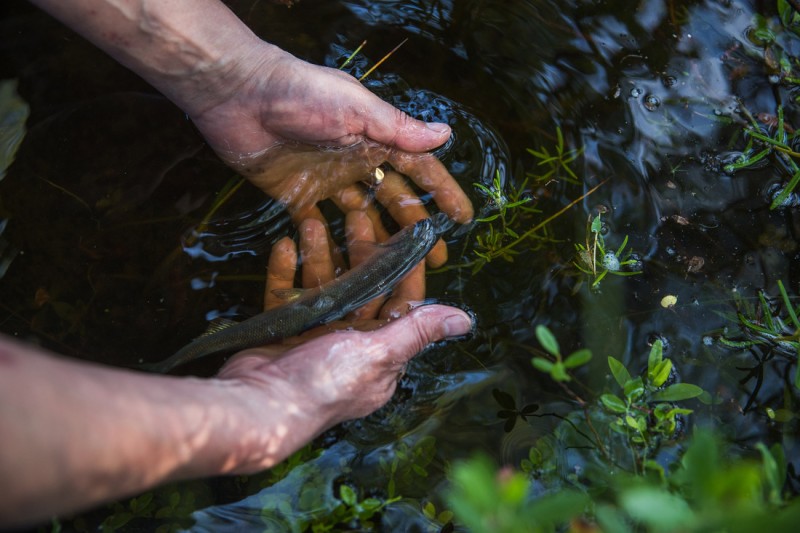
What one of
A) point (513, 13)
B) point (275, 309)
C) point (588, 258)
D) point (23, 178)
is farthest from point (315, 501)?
point (513, 13)

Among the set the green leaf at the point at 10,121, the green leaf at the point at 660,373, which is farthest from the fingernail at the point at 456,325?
the green leaf at the point at 10,121

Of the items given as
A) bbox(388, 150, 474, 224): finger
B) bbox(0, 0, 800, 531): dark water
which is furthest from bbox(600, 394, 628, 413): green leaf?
bbox(388, 150, 474, 224): finger

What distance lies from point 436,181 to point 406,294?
85cm

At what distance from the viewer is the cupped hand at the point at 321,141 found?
3.94m

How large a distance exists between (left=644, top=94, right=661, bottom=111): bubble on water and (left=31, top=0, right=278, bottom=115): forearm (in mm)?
2748

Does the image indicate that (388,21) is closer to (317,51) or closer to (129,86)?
(317,51)

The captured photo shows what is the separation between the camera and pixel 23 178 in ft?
14.2

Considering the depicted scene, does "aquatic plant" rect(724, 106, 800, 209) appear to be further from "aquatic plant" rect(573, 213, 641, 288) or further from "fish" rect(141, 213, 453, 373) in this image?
"fish" rect(141, 213, 453, 373)

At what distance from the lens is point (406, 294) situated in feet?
13.4

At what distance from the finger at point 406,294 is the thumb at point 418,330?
0.96 feet

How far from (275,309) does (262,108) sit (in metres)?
1.36

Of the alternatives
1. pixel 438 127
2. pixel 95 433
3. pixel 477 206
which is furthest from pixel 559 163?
pixel 95 433

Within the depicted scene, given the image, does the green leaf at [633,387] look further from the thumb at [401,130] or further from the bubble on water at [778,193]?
the thumb at [401,130]

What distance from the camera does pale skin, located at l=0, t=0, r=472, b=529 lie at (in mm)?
2109
